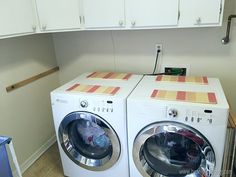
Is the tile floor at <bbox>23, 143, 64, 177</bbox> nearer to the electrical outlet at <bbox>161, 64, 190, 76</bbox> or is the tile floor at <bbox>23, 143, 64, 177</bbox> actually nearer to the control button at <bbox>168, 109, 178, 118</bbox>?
the control button at <bbox>168, 109, 178, 118</bbox>

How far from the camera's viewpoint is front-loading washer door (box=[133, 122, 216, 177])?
142cm

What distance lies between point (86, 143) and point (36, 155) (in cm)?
75

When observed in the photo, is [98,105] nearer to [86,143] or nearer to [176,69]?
[86,143]

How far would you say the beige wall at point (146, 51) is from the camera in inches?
74.4

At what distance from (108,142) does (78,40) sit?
1183 mm

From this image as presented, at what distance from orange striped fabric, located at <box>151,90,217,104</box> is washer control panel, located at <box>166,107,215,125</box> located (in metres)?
0.07

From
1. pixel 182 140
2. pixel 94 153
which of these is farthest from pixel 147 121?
pixel 94 153

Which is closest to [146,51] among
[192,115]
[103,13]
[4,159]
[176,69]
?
[176,69]

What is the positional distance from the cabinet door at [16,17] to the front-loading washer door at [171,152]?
1224 millimetres

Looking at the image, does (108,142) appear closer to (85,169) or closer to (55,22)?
(85,169)

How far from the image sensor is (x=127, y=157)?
5.47 ft

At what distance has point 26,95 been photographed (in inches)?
83.7

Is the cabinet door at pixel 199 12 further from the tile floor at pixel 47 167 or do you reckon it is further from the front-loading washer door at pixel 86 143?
the tile floor at pixel 47 167

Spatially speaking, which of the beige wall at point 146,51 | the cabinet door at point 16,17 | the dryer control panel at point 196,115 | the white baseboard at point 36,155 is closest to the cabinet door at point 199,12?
the beige wall at point 146,51
